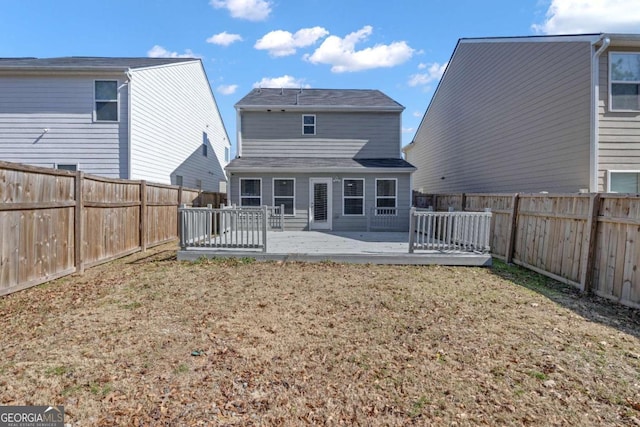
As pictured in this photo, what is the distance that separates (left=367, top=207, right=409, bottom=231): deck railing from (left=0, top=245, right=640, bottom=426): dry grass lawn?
A: 7337 mm

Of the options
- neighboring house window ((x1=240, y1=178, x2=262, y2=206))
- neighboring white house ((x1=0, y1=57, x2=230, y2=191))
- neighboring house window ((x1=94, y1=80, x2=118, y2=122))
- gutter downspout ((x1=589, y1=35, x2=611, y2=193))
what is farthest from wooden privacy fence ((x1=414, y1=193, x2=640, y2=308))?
neighboring house window ((x1=94, y1=80, x2=118, y2=122))

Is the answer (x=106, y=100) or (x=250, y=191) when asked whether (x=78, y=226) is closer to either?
(x=106, y=100)

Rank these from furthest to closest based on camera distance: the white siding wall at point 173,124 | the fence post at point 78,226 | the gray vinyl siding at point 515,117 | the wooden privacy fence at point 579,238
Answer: the white siding wall at point 173,124, the gray vinyl siding at point 515,117, the fence post at point 78,226, the wooden privacy fence at point 579,238

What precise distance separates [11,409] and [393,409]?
2728mm

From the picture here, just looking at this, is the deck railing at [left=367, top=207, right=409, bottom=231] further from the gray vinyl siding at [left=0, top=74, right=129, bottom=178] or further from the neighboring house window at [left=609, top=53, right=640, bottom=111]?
the gray vinyl siding at [left=0, top=74, right=129, bottom=178]

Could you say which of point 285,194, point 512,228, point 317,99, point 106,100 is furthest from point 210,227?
point 317,99

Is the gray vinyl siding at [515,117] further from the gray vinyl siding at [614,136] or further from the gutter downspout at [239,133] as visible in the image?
the gutter downspout at [239,133]

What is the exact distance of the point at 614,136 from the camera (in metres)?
8.20

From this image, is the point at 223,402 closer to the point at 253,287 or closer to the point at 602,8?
the point at 253,287

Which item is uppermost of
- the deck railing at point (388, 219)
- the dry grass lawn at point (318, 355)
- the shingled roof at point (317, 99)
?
the shingled roof at point (317, 99)

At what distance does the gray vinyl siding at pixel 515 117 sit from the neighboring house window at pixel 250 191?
27.6 ft

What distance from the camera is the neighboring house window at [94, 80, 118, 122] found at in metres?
10.9

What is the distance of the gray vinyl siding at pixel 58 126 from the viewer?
427 inches

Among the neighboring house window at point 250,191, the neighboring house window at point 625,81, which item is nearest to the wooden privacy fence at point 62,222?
the neighboring house window at point 250,191
